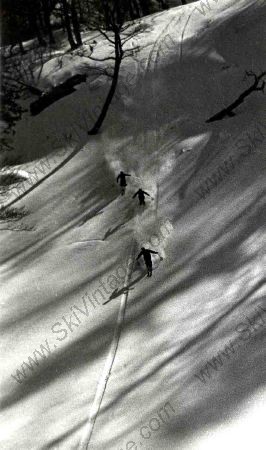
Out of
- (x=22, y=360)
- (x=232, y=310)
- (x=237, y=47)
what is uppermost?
(x=237, y=47)

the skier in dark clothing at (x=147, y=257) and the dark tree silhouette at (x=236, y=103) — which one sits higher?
the dark tree silhouette at (x=236, y=103)

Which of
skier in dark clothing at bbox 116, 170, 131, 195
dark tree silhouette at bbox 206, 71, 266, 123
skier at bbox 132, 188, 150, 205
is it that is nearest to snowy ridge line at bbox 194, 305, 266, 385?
skier at bbox 132, 188, 150, 205

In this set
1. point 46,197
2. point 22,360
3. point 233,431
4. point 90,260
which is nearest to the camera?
point 233,431

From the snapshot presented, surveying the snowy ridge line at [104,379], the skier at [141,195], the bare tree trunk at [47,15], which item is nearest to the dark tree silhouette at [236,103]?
the skier at [141,195]

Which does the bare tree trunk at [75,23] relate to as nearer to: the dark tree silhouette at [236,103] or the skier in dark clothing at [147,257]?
the dark tree silhouette at [236,103]

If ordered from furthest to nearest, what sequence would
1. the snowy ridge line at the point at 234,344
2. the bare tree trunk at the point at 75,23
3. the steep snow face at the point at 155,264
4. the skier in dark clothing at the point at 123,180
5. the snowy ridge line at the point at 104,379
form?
the bare tree trunk at the point at 75,23
the skier in dark clothing at the point at 123,180
the snowy ridge line at the point at 234,344
the steep snow face at the point at 155,264
the snowy ridge line at the point at 104,379

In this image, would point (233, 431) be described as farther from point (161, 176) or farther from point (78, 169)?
point (78, 169)

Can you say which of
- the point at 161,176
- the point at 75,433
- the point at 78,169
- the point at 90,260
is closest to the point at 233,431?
the point at 75,433

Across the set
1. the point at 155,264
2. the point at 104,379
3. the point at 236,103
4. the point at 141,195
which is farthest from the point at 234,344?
the point at 236,103
